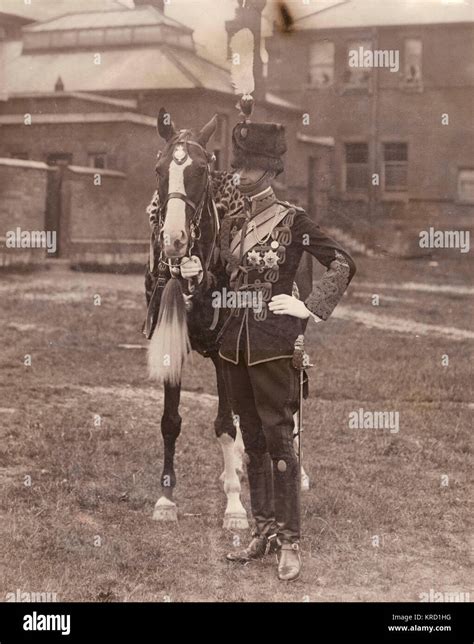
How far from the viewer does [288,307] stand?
4926 mm

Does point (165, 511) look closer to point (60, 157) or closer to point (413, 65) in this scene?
point (60, 157)

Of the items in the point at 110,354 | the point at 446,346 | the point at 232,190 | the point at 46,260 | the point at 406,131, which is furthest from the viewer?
the point at 406,131

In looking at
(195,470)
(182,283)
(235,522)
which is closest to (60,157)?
(195,470)

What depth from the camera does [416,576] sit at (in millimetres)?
5379

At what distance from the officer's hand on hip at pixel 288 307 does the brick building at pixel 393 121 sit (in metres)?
8.02

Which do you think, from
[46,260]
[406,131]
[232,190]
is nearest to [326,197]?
[406,131]

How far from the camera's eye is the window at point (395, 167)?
54.3ft

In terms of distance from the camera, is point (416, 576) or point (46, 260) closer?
point (416, 576)

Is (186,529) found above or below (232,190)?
below

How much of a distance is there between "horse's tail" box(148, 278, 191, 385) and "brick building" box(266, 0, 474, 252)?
742 centimetres

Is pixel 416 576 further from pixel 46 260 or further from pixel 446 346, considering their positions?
pixel 46 260

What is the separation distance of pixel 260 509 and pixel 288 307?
1226 mm

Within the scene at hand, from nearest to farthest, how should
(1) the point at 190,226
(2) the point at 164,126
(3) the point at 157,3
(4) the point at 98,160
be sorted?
(1) the point at 190,226, (2) the point at 164,126, (3) the point at 157,3, (4) the point at 98,160

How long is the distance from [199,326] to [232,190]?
88 cm
